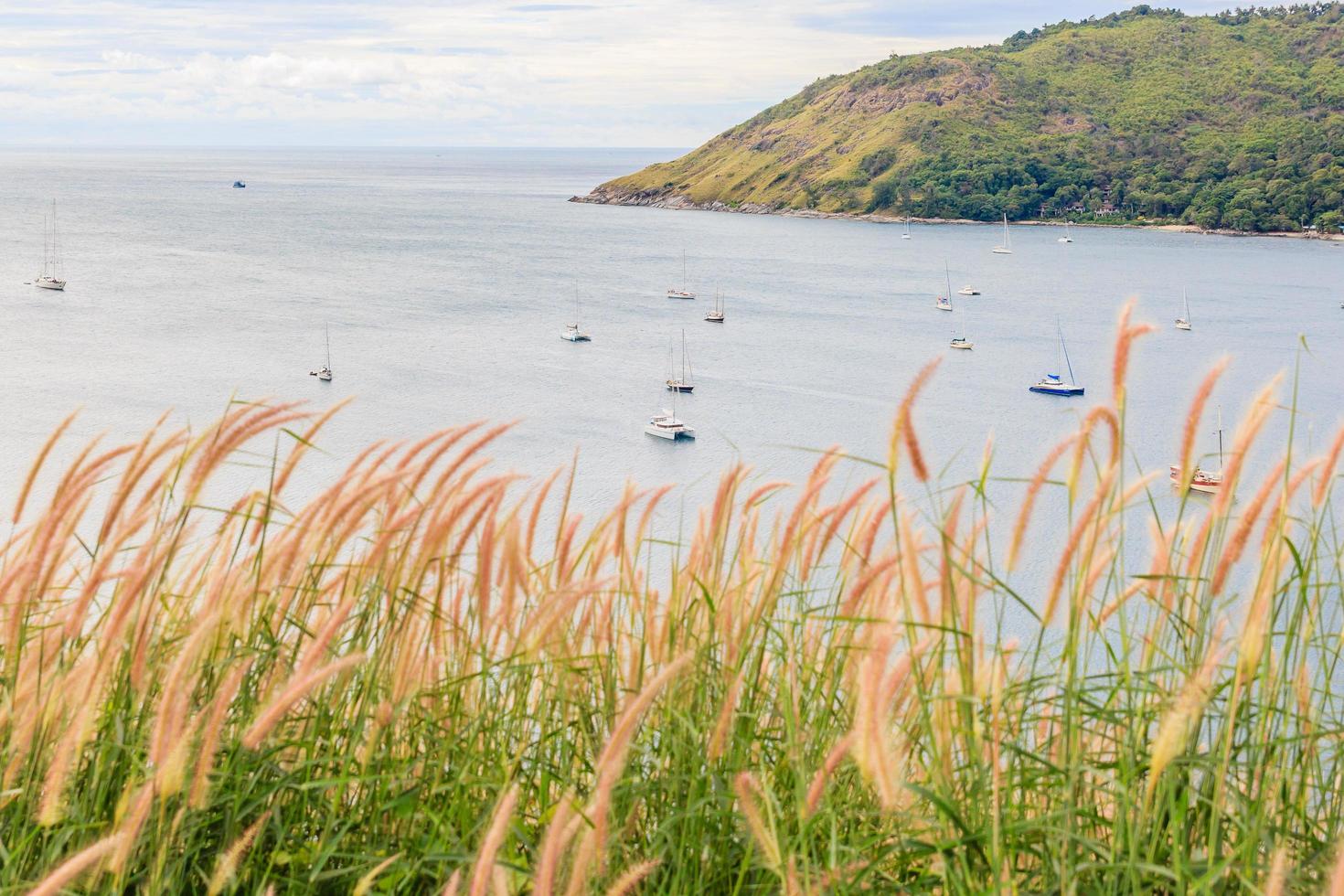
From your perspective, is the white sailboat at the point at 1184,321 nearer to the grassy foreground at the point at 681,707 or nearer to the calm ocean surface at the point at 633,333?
the calm ocean surface at the point at 633,333

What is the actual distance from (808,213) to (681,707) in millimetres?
156297

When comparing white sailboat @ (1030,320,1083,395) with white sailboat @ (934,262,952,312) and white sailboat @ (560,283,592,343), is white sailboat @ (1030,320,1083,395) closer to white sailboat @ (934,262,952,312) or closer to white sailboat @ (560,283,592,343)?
white sailboat @ (934,262,952,312)

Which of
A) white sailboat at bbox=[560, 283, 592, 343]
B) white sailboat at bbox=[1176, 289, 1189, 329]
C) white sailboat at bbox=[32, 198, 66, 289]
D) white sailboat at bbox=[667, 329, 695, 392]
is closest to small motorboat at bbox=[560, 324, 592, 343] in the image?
white sailboat at bbox=[560, 283, 592, 343]

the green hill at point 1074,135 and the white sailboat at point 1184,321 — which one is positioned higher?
the green hill at point 1074,135

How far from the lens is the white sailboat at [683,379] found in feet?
189

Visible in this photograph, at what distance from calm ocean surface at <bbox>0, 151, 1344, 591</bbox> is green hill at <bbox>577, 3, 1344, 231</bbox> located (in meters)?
11.5

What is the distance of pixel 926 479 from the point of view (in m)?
2.14

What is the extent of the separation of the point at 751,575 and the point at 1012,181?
154 meters

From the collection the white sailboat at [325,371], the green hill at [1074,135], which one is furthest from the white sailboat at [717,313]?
the green hill at [1074,135]

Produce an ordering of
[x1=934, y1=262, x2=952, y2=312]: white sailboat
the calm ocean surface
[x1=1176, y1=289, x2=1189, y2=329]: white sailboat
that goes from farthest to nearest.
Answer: [x1=934, y1=262, x2=952, y2=312]: white sailboat
[x1=1176, y1=289, x2=1189, y2=329]: white sailboat
the calm ocean surface

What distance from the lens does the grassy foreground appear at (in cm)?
196

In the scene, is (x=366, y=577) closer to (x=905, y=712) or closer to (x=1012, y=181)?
(x=905, y=712)

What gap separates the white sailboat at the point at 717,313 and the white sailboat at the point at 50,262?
40.6 meters

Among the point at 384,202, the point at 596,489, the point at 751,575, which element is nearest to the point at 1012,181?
the point at 384,202
